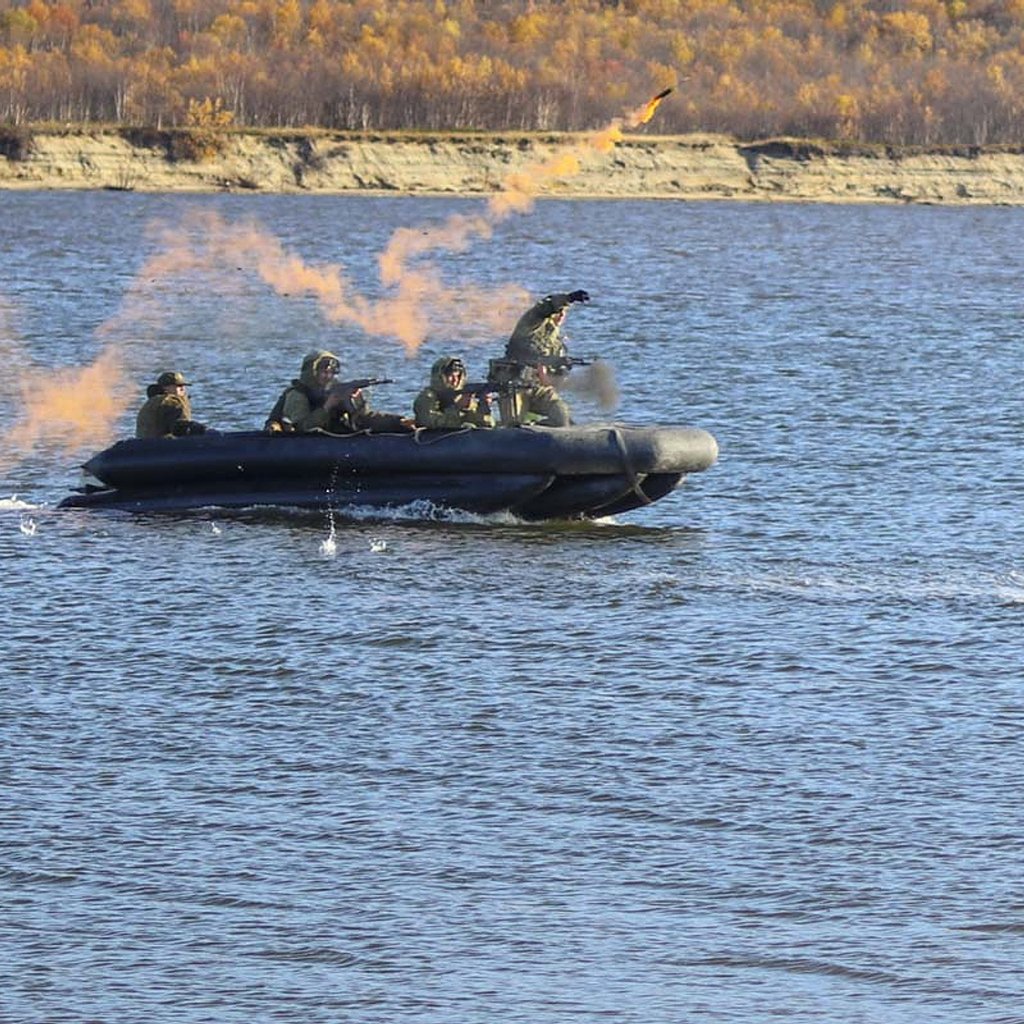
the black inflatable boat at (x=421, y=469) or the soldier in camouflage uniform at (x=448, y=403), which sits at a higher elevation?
the soldier in camouflage uniform at (x=448, y=403)

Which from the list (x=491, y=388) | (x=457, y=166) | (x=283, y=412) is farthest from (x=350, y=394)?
(x=457, y=166)

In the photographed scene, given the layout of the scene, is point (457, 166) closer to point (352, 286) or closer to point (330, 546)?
point (352, 286)

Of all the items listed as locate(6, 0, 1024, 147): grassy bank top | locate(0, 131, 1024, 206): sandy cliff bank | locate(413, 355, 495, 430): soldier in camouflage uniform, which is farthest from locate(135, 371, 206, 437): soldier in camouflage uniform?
locate(6, 0, 1024, 147): grassy bank top

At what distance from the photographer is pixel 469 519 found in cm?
2903

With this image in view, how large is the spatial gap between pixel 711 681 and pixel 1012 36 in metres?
169

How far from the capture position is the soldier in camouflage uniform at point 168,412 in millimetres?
29828

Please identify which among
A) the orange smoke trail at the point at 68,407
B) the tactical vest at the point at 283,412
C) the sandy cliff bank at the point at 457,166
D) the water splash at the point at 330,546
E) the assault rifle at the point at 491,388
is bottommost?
the sandy cliff bank at the point at 457,166

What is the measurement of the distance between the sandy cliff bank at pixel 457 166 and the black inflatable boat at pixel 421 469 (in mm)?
87318

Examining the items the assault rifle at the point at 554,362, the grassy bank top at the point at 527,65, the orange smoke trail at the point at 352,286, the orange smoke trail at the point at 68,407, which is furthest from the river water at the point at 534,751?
the grassy bank top at the point at 527,65

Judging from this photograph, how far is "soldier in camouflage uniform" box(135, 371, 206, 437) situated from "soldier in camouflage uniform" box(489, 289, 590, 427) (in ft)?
11.7

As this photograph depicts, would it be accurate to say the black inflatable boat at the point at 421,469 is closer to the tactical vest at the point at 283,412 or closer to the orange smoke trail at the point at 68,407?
the tactical vest at the point at 283,412

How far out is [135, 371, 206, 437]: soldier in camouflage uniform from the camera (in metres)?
29.8

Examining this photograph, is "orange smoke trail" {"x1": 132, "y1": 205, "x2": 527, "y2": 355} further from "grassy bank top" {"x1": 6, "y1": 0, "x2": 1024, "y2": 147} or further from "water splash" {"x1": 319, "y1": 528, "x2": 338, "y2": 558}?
"grassy bank top" {"x1": 6, "y1": 0, "x2": 1024, "y2": 147}

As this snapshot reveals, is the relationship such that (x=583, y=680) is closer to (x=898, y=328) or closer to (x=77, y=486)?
(x=77, y=486)
